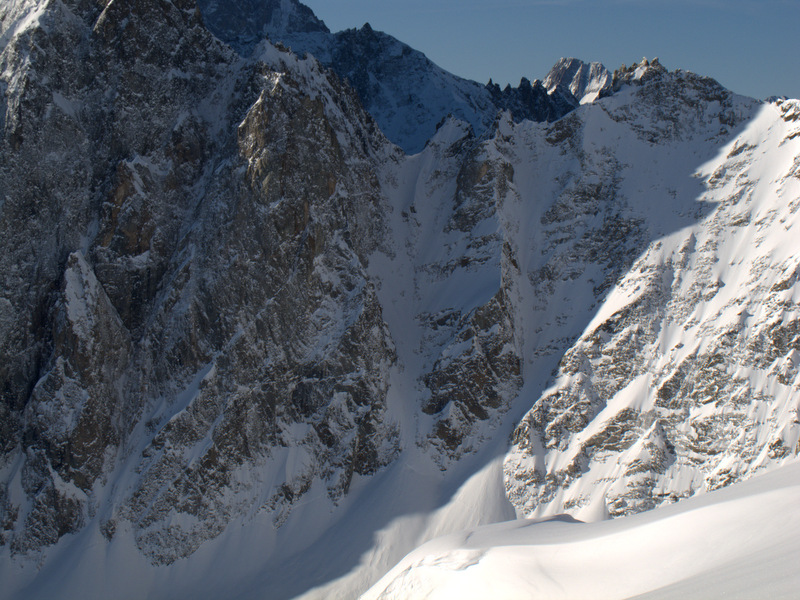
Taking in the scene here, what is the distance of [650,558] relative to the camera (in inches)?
1093

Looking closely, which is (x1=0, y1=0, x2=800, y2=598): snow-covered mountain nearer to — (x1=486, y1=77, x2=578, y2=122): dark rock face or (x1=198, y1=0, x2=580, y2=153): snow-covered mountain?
(x1=198, y1=0, x2=580, y2=153): snow-covered mountain

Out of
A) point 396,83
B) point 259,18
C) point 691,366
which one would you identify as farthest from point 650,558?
point 259,18

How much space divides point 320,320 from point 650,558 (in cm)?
6508

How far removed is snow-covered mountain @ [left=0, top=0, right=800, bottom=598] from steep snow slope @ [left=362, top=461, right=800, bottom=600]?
42822 millimetres

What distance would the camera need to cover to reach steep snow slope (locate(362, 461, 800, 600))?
2031cm

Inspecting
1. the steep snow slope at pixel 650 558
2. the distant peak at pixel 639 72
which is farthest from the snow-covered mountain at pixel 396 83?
the steep snow slope at pixel 650 558

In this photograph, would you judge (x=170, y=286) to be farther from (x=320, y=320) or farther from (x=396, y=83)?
(x=396, y=83)

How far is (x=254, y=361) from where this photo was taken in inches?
3410

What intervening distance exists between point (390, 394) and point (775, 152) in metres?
54.1

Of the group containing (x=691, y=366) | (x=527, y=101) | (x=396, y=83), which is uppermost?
(x=396, y=83)

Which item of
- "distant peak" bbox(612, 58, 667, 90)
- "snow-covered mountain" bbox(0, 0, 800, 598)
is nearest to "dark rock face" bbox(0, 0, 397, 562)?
"snow-covered mountain" bbox(0, 0, 800, 598)

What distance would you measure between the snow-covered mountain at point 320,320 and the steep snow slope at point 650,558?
4282 centimetres

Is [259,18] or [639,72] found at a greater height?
[259,18]

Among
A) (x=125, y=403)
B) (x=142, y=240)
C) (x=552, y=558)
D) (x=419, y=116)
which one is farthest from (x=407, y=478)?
(x=419, y=116)
